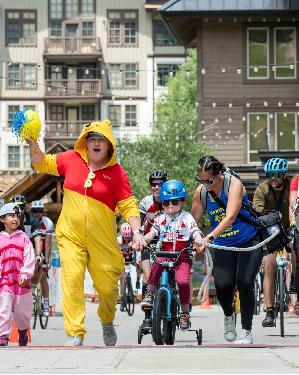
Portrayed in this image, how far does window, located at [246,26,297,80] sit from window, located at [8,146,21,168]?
158 ft

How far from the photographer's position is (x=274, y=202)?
15992 millimetres

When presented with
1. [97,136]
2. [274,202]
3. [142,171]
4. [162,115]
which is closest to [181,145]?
[142,171]

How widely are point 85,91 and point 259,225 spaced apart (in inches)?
3259

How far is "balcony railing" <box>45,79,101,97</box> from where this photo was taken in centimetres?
9575

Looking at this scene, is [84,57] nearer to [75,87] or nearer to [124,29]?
[75,87]

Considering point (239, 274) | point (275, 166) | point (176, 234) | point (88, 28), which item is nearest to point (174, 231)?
point (176, 234)

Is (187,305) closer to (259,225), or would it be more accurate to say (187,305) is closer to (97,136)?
(259,225)

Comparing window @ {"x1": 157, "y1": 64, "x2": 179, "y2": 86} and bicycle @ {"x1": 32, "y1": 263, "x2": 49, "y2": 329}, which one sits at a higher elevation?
window @ {"x1": 157, "y1": 64, "x2": 179, "y2": 86}

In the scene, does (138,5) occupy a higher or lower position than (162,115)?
higher

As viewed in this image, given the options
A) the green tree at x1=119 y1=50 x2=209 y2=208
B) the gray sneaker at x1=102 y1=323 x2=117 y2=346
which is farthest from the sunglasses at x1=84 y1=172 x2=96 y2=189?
the green tree at x1=119 y1=50 x2=209 y2=208

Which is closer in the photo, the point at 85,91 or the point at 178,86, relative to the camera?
the point at 178,86

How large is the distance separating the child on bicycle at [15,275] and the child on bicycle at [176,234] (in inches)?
47.7

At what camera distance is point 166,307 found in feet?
43.1

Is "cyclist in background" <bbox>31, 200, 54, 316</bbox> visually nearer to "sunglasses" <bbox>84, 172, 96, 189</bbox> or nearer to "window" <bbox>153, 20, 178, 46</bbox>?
"sunglasses" <bbox>84, 172, 96, 189</bbox>
